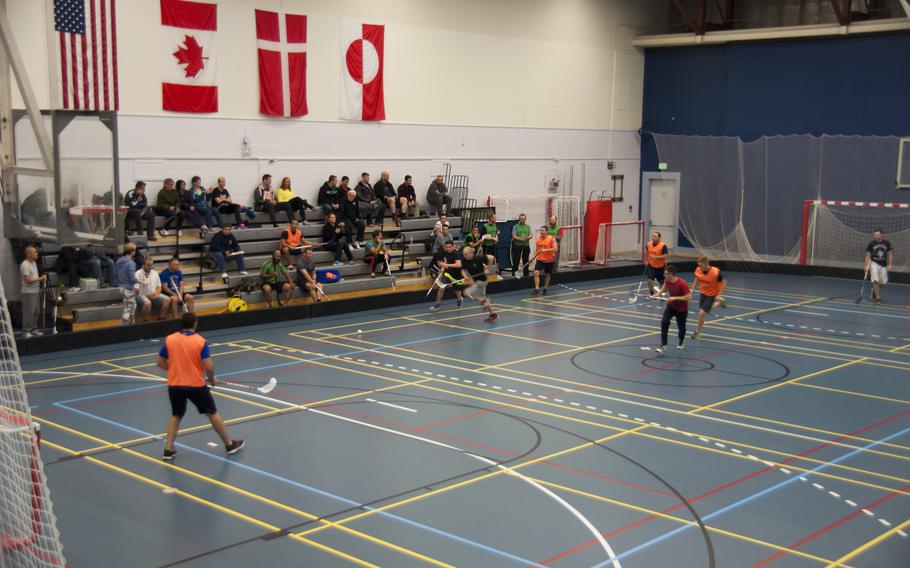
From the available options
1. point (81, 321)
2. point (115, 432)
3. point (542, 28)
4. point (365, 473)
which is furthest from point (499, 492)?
point (542, 28)

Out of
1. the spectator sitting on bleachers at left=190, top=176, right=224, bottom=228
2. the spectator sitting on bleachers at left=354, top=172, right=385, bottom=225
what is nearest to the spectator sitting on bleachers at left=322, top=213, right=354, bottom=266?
the spectator sitting on bleachers at left=354, top=172, right=385, bottom=225

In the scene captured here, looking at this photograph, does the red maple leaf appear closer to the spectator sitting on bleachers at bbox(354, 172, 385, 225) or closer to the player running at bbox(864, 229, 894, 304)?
the spectator sitting on bleachers at bbox(354, 172, 385, 225)

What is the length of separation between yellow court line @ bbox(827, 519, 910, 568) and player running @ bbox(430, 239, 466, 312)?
15121 millimetres

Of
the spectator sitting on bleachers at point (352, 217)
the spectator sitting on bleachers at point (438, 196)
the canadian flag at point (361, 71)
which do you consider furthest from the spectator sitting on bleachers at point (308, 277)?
the spectator sitting on bleachers at point (438, 196)

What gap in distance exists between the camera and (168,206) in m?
22.9

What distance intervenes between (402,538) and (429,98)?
22280 millimetres

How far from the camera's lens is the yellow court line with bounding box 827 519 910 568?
29.2 ft

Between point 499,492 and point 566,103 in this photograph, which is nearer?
point 499,492

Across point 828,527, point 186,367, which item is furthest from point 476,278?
point 828,527

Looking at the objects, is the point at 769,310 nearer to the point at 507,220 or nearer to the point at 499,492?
the point at 507,220

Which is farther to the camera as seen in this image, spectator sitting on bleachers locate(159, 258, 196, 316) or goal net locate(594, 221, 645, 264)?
goal net locate(594, 221, 645, 264)

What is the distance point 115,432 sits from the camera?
1299 cm

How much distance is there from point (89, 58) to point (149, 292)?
5.57m

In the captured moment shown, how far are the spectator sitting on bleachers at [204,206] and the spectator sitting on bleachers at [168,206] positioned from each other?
495 mm
